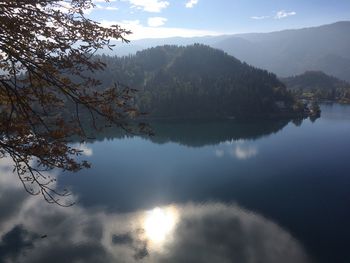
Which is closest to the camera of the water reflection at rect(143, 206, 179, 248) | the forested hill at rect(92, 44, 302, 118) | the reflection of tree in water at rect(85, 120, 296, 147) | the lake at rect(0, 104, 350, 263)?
the lake at rect(0, 104, 350, 263)

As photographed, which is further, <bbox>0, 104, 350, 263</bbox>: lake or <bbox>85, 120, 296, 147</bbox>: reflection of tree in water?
<bbox>85, 120, 296, 147</bbox>: reflection of tree in water

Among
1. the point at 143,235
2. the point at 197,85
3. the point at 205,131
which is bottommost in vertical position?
the point at 143,235

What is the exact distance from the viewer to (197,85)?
13600cm

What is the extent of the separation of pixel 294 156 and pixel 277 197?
24.2m

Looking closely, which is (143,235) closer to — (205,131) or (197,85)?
(205,131)

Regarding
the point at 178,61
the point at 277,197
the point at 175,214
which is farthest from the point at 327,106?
the point at 175,214

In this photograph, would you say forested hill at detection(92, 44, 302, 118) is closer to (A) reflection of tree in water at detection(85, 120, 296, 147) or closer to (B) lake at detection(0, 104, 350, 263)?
(A) reflection of tree in water at detection(85, 120, 296, 147)

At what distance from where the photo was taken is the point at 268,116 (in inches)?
4774

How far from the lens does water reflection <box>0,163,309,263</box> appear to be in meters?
31.5

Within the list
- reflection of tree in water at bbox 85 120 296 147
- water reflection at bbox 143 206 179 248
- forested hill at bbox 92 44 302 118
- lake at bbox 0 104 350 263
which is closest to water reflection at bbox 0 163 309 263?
water reflection at bbox 143 206 179 248

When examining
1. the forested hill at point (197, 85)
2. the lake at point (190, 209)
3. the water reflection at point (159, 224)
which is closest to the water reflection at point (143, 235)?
the water reflection at point (159, 224)

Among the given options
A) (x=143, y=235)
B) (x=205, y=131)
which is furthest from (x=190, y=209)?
(x=205, y=131)

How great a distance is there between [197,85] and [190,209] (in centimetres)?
9814

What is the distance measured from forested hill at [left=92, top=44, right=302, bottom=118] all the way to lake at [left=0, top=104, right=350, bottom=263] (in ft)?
143
